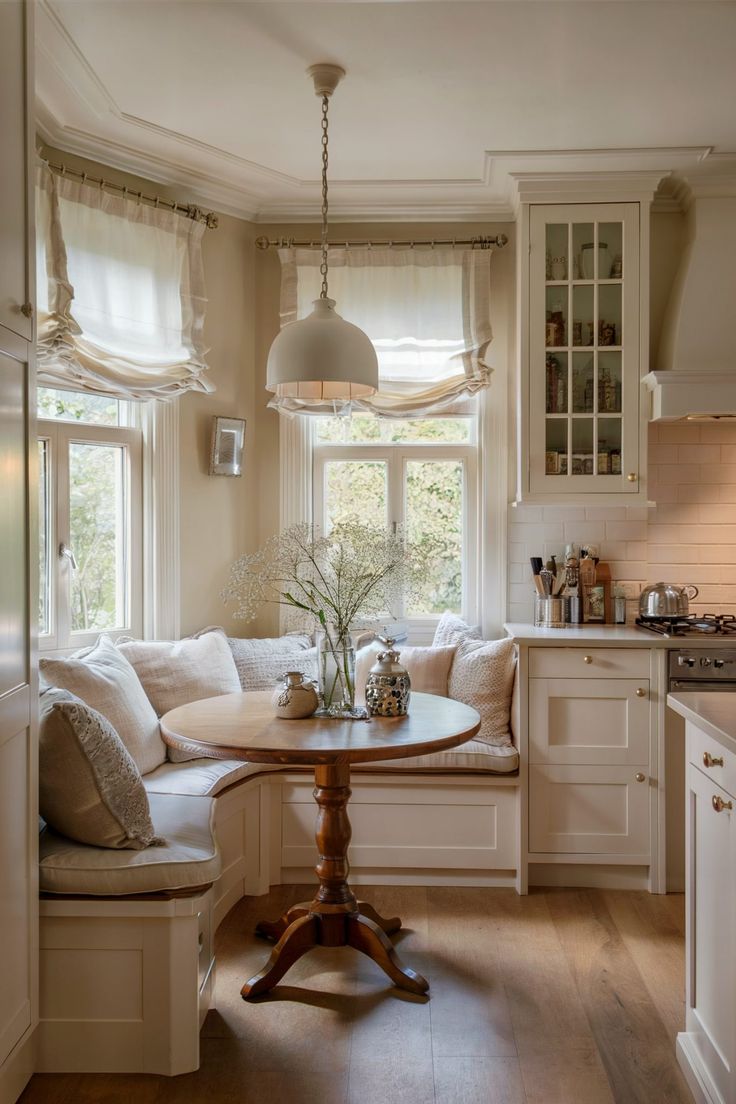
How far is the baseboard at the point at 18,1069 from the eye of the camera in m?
2.11

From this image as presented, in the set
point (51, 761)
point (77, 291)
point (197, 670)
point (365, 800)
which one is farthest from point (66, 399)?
point (365, 800)

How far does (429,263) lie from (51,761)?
282cm

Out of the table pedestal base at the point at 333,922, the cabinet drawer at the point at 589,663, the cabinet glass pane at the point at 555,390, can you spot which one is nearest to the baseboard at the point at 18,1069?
the table pedestal base at the point at 333,922

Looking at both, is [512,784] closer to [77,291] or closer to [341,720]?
[341,720]

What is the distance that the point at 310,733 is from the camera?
261 centimetres

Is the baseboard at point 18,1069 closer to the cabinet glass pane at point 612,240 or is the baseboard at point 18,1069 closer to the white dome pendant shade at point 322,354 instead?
the white dome pendant shade at point 322,354

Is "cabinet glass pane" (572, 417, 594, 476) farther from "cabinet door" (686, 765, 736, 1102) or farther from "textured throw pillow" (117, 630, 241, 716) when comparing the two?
"cabinet door" (686, 765, 736, 1102)

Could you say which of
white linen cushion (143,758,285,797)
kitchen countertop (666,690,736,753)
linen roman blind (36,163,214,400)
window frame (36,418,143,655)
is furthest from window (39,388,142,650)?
kitchen countertop (666,690,736,753)

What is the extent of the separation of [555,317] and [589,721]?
1687 mm

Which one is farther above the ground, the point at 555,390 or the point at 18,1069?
the point at 555,390

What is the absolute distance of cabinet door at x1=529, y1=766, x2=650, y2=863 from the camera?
3557 millimetres

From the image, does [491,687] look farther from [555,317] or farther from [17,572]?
[17,572]

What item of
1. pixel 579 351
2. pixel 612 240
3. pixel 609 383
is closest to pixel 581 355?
pixel 579 351

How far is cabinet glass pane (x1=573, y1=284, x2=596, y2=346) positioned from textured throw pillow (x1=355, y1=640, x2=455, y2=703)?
4.66ft
